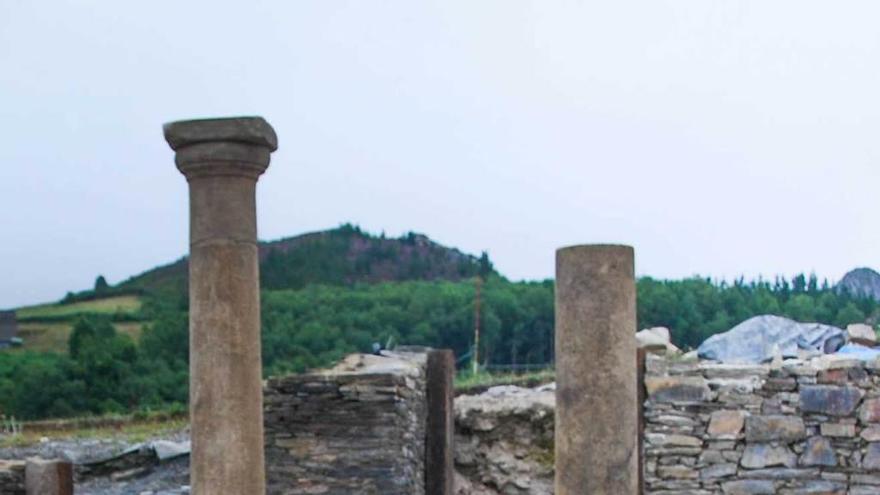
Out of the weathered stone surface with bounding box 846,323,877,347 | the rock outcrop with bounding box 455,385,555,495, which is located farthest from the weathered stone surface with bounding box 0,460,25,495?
the weathered stone surface with bounding box 846,323,877,347

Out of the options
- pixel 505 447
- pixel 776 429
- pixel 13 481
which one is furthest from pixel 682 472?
pixel 13 481

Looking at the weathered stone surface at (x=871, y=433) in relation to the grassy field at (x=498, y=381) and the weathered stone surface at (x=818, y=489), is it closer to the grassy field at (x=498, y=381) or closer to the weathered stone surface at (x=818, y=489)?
the weathered stone surface at (x=818, y=489)

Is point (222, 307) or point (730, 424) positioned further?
point (730, 424)

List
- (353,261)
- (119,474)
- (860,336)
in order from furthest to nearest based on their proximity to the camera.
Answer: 1. (353,261)
2. (119,474)
3. (860,336)

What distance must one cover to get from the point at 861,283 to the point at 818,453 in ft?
28.3

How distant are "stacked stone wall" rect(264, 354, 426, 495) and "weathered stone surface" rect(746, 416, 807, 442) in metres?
3.03

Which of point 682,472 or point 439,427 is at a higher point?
point 439,427

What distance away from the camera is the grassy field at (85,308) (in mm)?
29719

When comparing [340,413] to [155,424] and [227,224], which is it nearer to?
[227,224]

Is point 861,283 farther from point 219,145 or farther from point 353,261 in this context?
point 219,145

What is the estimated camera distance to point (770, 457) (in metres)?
9.80

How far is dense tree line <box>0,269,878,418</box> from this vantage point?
18422 mm

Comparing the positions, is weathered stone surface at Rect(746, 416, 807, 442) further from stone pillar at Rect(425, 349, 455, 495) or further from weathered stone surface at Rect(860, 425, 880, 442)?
stone pillar at Rect(425, 349, 455, 495)

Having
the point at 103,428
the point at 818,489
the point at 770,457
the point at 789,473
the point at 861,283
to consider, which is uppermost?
the point at 861,283
